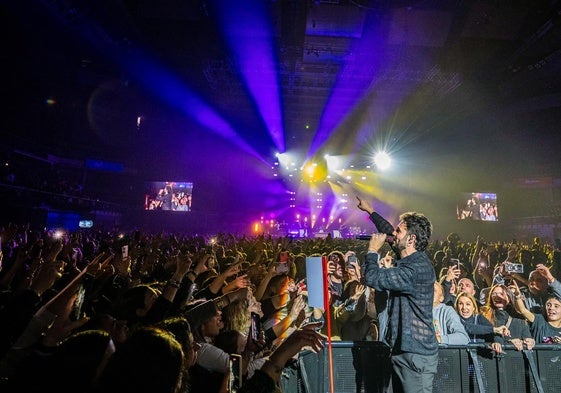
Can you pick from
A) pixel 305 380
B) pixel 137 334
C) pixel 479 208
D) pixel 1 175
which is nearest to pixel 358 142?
pixel 479 208

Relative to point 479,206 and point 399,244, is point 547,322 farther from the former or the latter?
point 479,206

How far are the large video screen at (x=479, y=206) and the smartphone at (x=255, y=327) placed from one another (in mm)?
23716

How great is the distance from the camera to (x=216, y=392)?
1989mm

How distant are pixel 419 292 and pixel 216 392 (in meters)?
1.82

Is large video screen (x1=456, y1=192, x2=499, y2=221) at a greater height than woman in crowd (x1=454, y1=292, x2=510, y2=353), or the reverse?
large video screen (x1=456, y1=192, x2=499, y2=221)

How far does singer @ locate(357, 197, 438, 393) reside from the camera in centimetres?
280

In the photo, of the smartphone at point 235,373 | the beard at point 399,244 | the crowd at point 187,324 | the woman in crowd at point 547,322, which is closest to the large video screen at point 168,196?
the crowd at point 187,324

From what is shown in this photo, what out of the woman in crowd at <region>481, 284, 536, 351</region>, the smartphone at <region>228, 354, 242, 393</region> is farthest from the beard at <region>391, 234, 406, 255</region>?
the woman in crowd at <region>481, 284, 536, 351</region>

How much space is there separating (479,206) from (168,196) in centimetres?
2193

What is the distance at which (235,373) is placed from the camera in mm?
2234

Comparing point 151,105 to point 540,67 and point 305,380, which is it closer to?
point 540,67

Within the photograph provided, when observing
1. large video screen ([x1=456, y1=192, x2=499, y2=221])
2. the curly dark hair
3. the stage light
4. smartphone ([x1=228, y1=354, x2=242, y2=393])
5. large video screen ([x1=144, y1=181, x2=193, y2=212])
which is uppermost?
the stage light

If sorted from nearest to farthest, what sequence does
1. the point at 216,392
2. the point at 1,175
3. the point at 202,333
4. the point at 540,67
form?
1. the point at 216,392
2. the point at 202,333
3. the point at 540,67
4. the point at 1,175

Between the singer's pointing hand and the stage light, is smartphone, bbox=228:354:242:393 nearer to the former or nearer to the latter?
the singer's pointing hand
